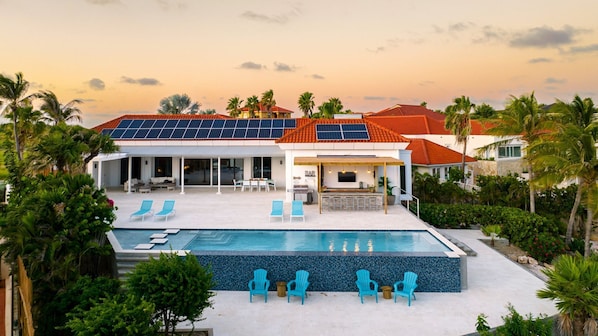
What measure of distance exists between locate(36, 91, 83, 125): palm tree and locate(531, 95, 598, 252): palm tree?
34.4 metres

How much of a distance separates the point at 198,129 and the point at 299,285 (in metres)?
23.3

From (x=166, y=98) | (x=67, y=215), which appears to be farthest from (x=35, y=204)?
(x=166, y=98)

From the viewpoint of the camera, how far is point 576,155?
64.7ft

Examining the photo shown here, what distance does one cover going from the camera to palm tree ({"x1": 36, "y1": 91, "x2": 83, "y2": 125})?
27953mm

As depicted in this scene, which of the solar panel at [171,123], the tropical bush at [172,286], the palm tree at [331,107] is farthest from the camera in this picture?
the palm tree at [331,107]

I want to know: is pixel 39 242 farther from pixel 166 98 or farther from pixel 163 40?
pixel 166 98

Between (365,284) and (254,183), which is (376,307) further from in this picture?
(254,183)

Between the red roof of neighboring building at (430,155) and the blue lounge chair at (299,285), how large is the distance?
27742mm

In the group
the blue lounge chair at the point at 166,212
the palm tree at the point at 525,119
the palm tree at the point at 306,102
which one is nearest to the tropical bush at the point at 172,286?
the blue lounge chair at the point at 166,212

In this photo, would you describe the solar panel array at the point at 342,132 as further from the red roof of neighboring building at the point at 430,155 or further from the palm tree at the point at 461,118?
the palm tree at the point at 461,118

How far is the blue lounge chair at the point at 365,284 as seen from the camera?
12344 millimetres

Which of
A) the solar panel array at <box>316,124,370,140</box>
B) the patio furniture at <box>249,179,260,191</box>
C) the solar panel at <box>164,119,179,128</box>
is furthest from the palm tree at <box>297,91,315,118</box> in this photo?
the patio furniture at <box>249,179,260,191</box>

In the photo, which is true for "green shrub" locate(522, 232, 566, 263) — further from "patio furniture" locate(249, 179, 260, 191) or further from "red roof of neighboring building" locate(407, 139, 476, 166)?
"patio furniture" locate(249, 179, 260, 191)

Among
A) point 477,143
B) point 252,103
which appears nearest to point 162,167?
point 252,103
